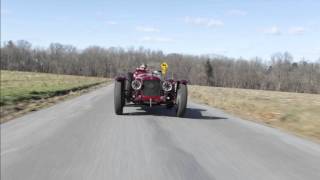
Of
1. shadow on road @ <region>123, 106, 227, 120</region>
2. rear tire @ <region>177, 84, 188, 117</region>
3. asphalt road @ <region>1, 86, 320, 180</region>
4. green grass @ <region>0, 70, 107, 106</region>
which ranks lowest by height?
green grass @ <region>0, 70, 107, 106</region>

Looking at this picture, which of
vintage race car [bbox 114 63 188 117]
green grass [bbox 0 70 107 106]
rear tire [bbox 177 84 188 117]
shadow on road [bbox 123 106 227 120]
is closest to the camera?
rear tire [bbox 177 84 188 117]

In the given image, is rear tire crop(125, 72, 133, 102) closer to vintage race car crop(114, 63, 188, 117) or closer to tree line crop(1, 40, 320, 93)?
vintage race car crop(114, 63, 188, 117)

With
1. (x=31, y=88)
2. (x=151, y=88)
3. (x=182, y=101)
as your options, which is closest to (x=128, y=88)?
(x=151, y=88)

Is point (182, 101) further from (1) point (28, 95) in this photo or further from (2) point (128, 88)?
(1) point (28, 95)

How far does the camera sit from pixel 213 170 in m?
7.34

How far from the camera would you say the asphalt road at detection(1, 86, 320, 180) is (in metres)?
7.09

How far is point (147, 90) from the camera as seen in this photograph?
651 inches

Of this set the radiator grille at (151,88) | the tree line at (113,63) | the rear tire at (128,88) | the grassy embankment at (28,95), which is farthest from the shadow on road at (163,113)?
the tree line at (113,63)

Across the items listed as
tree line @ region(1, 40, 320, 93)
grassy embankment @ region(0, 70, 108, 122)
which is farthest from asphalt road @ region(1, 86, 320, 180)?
tree line @ region(1, 40, 320, 93)

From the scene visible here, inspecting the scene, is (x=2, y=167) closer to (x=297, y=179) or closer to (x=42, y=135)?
(x=42, y=135)

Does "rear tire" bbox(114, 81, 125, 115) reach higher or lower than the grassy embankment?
higher

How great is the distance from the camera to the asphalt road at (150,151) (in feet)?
23.3

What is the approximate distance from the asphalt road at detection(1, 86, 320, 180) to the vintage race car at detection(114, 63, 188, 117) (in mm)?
2060

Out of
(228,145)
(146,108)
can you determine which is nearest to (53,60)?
(146,108)
